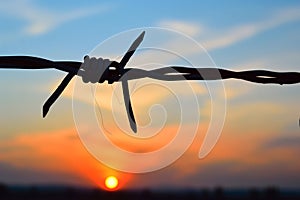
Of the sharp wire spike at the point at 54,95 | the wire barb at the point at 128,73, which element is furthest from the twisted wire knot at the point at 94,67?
the sharp wire spike at the point at 54,95

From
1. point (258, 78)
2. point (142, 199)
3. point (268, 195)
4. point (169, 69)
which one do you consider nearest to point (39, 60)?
point (169, 69)

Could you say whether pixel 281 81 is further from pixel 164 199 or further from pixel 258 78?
pixel 164 199

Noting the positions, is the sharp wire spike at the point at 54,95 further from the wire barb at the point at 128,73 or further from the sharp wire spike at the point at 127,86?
the sharp wire spike at the point at 127,86

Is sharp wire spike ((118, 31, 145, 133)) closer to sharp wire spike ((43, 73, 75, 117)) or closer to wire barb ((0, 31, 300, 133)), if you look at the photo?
wire barb ((0, 31, 300, 133))

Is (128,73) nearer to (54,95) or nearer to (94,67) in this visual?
(94,67)

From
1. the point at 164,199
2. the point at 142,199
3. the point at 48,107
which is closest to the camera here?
the point at 48,107

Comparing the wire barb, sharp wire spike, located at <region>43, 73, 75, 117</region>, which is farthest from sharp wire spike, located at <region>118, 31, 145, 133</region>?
sharp wire spike, located at <region>43, 73, 75, 117</region>

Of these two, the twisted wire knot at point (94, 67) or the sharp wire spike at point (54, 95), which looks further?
the twisted wire knot at point (94, 67)

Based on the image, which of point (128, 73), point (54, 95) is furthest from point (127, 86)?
point (54, 95)

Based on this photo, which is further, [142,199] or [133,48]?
[142,199]
